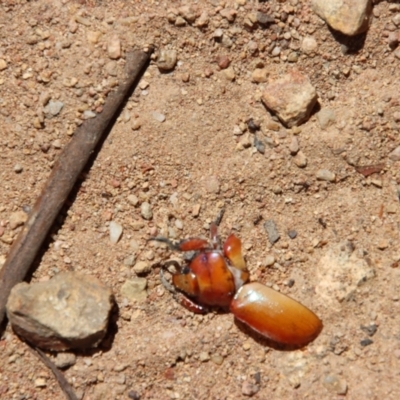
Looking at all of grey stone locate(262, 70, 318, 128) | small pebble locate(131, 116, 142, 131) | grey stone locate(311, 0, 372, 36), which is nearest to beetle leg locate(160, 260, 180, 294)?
small pebble locate(131, 116, 142, 131)

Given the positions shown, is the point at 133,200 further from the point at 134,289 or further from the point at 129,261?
the point at 134,289

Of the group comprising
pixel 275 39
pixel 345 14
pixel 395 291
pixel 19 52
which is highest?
pixel 345 14

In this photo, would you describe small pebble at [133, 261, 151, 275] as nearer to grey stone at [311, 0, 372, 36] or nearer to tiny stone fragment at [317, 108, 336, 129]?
tiny stone fragment at [317, 108, 336, 129]

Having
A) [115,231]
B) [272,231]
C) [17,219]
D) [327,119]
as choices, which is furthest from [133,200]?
[327,119]

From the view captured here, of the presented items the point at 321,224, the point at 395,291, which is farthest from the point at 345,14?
the point at 395,291

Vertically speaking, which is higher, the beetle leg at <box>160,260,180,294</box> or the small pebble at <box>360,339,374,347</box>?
the small pebble at <box>360,339,374,347</box>

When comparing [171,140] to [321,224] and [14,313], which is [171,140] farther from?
[14,313]

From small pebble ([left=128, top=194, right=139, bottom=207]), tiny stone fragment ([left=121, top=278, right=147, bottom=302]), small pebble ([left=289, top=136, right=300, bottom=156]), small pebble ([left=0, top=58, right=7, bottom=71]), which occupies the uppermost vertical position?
small pebble ([left=289, top=136, right=300, bottom=156])
